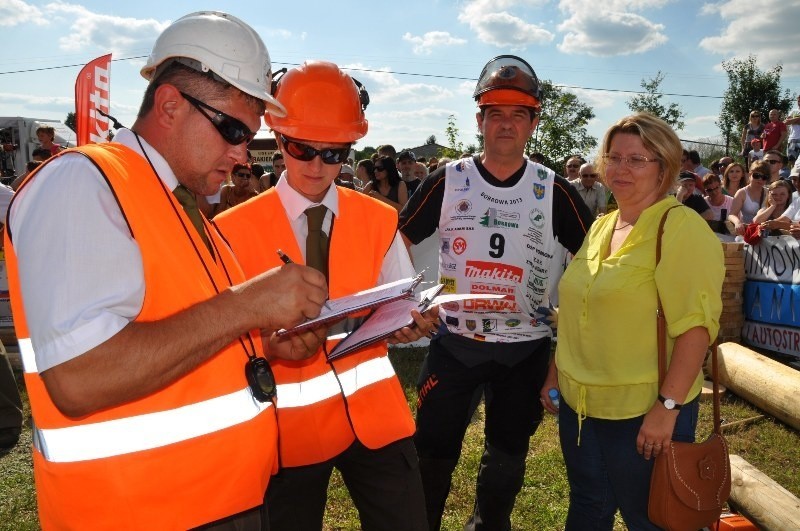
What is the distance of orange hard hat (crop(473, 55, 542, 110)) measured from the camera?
11.1 ft

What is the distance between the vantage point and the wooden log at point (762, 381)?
525cm

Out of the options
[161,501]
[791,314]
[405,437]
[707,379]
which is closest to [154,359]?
[161,501]

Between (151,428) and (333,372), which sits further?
(333,372)

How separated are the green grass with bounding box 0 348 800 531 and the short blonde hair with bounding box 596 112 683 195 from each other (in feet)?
7.90

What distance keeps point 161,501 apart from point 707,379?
658 cm

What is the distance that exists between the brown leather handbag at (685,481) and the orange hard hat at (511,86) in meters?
1.13

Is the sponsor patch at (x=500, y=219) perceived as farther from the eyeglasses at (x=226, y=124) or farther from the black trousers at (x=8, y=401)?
the black trousers at (x=8, y=401)

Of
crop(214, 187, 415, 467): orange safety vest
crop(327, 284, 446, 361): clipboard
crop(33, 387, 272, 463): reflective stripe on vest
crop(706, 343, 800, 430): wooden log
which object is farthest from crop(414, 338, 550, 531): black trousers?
crop(706, 343, 800, 430): wooden log

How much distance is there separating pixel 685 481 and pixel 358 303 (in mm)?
1672

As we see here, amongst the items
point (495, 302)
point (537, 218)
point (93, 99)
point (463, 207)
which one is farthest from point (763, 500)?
point (93, 99)

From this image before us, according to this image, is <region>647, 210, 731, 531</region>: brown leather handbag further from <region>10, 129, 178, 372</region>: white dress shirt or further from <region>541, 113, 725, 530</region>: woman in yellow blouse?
<region>10, 129, 178, 372</region>: white dress shirt

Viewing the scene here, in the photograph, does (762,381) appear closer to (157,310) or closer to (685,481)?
(685,481)

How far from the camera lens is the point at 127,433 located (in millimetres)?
1474

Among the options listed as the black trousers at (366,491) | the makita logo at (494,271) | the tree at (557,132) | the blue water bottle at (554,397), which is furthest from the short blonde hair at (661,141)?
the tree at (557,132)
